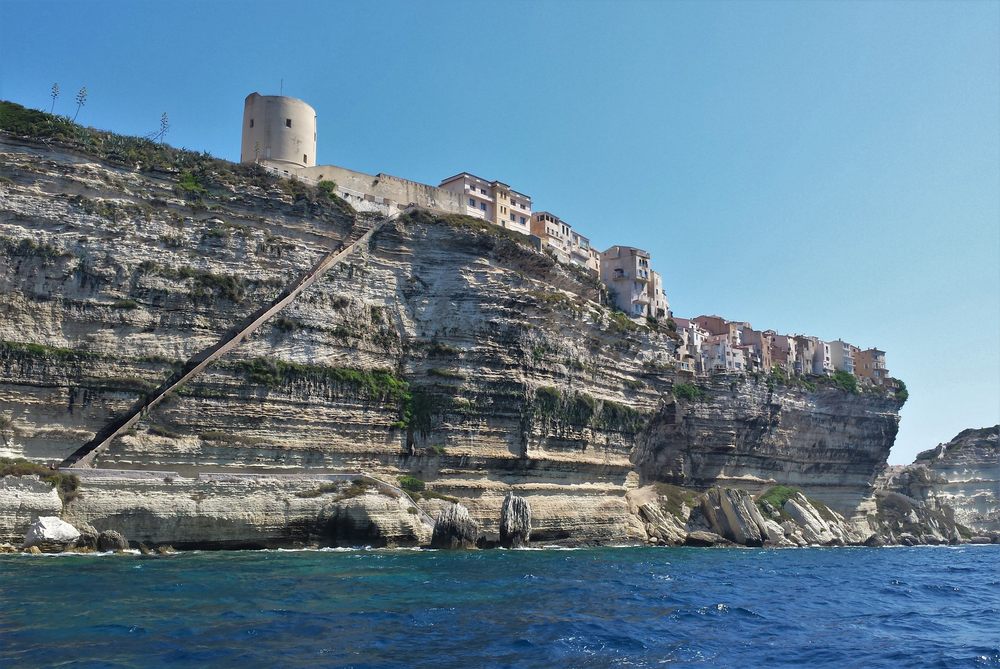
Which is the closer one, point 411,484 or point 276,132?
point 411,484

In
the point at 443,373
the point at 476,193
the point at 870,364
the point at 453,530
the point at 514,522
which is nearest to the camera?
the point at 453,530

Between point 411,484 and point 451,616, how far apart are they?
2417 centimetres

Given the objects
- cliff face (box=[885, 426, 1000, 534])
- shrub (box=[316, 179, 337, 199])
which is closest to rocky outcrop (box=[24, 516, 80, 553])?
shrub (box=[316, 179, 337, 199])

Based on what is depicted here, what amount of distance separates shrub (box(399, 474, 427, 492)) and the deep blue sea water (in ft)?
33.5

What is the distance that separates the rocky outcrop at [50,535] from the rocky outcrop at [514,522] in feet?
67.6

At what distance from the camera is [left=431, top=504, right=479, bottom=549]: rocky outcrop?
123ft

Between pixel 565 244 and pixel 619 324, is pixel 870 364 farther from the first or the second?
pixel 619 324

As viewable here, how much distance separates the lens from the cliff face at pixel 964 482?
8788 cm

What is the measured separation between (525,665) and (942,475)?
295 ft

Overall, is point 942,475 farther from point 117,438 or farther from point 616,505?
point 117,438

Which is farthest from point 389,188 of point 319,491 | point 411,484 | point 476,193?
point 319,491

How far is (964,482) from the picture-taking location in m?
89.1

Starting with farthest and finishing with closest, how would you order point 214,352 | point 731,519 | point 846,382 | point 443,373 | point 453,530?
point 846,382 < point 731,519 < point 443,373 < point 214,352 < point 453,530

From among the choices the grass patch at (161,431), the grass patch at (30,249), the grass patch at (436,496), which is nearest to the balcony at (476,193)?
the grass patch at (436,496)
